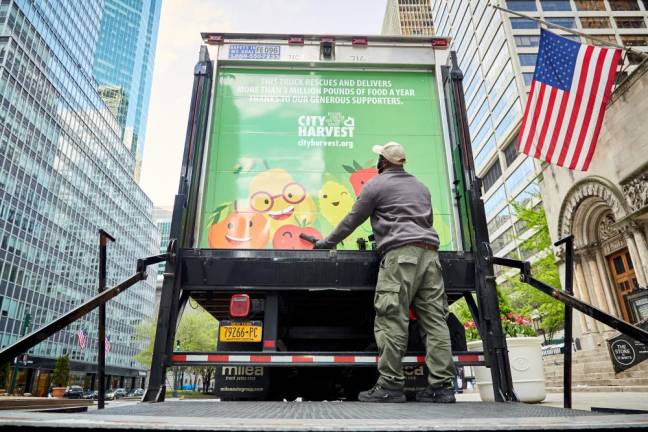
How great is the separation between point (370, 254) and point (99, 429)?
2.49 m

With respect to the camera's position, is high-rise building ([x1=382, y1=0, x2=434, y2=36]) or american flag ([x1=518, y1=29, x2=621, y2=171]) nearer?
american flag ([x1=518, y1=29, x2=621, y2=171])

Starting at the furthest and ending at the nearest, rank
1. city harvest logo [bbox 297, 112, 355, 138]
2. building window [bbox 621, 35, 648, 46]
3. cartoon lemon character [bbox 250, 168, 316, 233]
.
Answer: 1. building window [bbox 621, 35, 648, 46]
2. city harvest logo [bbox 297, 112, 355, 138]
3. cartoon lemon character [bbox 250, 168, 316, 233]

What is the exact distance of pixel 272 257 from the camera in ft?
11.4

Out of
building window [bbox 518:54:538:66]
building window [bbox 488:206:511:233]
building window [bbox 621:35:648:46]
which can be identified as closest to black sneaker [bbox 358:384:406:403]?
building window [bbox 518:54:538:66]

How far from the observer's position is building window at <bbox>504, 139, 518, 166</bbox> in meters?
43.4

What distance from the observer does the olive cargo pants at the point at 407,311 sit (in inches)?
117

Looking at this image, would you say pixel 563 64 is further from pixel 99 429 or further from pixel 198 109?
pixel 99 429

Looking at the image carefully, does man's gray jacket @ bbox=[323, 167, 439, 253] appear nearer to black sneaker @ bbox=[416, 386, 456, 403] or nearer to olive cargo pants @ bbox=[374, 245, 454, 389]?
olive cargo pants @ bbox=[374, 245, 454, 389]

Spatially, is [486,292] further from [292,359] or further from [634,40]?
[634,40]

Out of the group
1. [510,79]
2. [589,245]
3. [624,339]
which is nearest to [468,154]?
[624,339]

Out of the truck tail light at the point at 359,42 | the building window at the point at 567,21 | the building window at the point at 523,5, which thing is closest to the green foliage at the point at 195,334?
the truck tail light at the point at 359,42

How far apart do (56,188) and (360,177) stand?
48.8 metres

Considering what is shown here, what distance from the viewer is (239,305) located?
11.2 ft

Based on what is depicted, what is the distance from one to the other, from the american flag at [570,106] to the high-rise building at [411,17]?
103 metres
